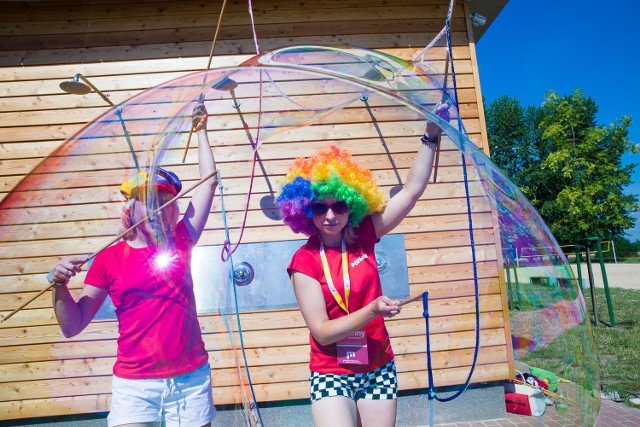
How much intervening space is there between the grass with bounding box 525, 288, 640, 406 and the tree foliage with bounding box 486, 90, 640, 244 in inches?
162

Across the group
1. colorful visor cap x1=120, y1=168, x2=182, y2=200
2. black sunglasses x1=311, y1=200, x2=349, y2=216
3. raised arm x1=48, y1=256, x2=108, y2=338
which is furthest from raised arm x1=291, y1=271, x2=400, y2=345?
raised arm x1=48, y1=256, x2=108, y2=338

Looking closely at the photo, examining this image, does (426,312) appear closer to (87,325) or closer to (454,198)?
(454,198)

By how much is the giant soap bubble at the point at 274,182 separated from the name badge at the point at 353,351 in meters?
0.47

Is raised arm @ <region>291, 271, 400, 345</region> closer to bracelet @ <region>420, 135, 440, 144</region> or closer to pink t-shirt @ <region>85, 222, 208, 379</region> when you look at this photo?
pink t-shirt @ <region>85, 222, 208, 379</region>

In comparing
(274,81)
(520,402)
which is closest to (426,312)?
(274,81)

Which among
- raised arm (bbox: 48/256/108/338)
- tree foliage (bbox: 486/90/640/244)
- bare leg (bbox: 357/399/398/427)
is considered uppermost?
tree foliage (bbox: 486/90/640/244)

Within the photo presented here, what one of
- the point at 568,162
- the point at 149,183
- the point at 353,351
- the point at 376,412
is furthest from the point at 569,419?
the point at 568,162

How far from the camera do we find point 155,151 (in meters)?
1.71

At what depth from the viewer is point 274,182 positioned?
1994 millimetres

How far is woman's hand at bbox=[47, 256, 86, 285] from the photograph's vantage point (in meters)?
1.37

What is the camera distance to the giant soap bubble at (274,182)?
63.0 inches

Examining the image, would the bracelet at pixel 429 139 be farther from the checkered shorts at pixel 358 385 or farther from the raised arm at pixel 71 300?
the raised arm at pixel 71 300

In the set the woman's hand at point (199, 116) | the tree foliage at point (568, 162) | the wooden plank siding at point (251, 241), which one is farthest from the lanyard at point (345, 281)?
the tree foliage at point (568, 162)

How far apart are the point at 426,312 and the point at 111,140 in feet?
4.31
